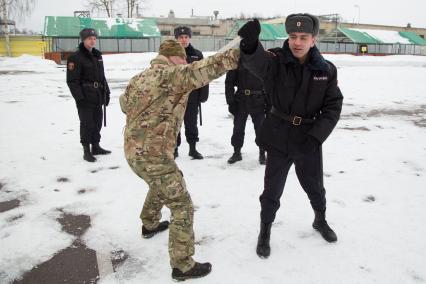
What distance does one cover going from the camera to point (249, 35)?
2348 mm

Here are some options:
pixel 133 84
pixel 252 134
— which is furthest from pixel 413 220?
pixel 252 134

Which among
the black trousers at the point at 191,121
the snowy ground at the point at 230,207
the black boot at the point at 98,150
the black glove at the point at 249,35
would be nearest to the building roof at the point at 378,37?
the snowy ground at the point at 230,207

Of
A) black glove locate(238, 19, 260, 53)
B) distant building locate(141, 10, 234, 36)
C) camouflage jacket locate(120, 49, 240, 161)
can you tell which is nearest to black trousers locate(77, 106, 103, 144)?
camouflage jacket locate(120, 49, 240, 161)

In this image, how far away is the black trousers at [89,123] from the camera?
19.1ft

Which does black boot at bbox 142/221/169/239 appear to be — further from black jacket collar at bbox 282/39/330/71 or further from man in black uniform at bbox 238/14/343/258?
black jacket collar at bbox 282/39/330/71

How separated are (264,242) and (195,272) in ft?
2.40

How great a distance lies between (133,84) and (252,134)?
16.9 ft

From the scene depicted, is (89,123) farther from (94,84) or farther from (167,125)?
(167,125)

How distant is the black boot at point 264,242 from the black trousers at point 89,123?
3641 mm

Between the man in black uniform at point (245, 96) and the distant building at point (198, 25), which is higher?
the distant building at point (198, 25)

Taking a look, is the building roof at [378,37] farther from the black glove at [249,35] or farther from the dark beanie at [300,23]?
the black glove at [249,35]

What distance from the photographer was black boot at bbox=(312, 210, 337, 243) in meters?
3.44

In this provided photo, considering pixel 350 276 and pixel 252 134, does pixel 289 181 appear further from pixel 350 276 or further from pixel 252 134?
pixel 252 134

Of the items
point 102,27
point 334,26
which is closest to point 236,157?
point 102,27
